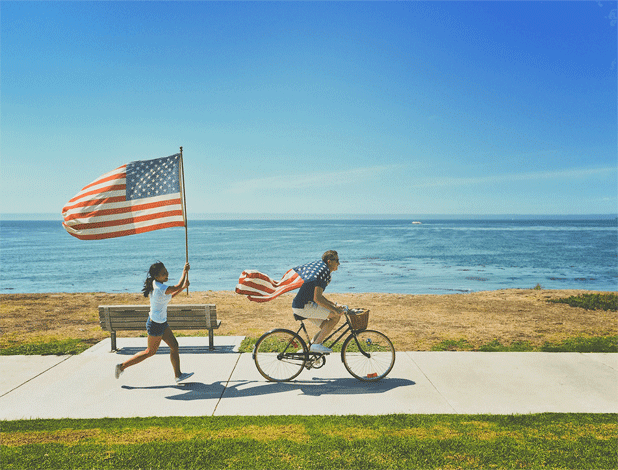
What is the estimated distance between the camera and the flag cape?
22.5ft

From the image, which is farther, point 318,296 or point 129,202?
point 129,202

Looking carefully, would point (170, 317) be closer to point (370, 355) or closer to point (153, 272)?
point (153, 272)

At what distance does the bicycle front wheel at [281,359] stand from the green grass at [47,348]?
3878 mm

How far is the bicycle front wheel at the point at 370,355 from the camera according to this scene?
623 cm

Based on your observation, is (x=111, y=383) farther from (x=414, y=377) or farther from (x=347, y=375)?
(x=414, y=377)

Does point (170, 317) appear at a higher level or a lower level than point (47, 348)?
higher

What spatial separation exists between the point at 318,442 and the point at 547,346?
638 centimetres

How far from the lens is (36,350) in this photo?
25.5ft

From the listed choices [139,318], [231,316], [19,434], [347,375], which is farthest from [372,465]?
[231,316]

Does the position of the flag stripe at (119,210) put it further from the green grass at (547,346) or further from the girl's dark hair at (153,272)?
the green grass at (547,346)

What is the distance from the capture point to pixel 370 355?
20.5 ft

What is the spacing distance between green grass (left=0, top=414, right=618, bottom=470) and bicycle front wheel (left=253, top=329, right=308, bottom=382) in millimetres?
1355

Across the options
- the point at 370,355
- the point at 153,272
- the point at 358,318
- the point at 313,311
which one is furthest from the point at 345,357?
the point at 153,272

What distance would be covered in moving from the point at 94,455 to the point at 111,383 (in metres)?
2.23
